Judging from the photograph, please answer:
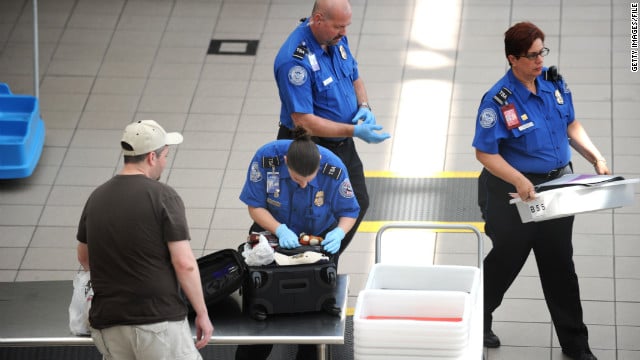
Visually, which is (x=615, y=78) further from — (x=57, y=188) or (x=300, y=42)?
(x=57, y=188)

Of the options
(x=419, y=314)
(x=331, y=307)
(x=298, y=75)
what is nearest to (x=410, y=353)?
(x=419, y=314)

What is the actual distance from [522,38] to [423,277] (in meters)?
1.31

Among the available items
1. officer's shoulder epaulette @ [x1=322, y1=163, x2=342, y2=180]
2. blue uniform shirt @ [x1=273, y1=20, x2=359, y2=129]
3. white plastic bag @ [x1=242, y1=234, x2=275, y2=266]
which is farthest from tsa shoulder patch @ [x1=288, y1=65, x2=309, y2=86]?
white plastic bag @ [x1=242, y1=234, x2=275, y2=266]

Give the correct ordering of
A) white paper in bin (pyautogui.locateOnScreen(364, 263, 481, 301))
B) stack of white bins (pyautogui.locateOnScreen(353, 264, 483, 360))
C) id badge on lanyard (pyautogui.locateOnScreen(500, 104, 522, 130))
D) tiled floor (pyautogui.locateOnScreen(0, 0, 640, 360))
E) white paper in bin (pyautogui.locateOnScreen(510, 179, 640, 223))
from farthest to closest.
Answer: tiled floor (pyautogui.locateOnScreen(0, 0, 640, 360)), id badge on lanyard (pyautogui.locateOnScreen(500, 104, 522, 130)), white paper in bin (pyautogui.locateOnScreen(510, 179, 640, 223)), white paper in bin (pyautogui.locateOnScreen(364, 263, 481, 301)), stack of white bins (pyautogui.locateOnScreen(353, 264, 483, 360))

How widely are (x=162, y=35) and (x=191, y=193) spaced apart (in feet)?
8.40

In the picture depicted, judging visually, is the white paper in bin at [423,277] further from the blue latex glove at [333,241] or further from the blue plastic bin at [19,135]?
the blue plastic bin at [19,135]

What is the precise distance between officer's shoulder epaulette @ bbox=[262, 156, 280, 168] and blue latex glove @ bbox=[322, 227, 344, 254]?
0.43 m

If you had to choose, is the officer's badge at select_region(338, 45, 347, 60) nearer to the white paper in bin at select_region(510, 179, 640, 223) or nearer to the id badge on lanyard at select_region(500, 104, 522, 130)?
the id badge on lanyard at select_region(500, 104, 522, 130)

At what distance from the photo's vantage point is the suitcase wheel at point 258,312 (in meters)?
4.86

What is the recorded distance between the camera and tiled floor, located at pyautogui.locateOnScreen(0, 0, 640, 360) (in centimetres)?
719

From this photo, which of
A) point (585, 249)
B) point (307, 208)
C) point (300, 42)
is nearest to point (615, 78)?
point (585, 249)

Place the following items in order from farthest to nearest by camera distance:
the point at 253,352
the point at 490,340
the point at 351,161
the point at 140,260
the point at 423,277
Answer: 1. the point at 351,161
2. the point at 490,340
3. the point at 253,352
4. the point at 423,277
5. the point at 140,260

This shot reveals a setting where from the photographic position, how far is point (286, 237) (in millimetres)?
5254

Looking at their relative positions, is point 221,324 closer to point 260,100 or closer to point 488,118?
point 488,118
